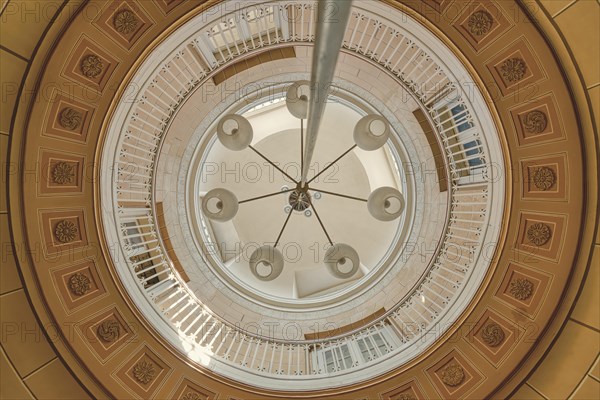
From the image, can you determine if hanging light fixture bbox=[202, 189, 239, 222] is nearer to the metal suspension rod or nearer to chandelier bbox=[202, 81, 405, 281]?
chandelier bbox=[202, 81, 405, 281]

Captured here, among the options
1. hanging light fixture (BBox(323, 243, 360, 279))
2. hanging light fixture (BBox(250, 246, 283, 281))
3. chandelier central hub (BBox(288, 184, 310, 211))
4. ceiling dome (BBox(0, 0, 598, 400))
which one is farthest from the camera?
chandelier central hub (BBox(288, 184, 310, 211))

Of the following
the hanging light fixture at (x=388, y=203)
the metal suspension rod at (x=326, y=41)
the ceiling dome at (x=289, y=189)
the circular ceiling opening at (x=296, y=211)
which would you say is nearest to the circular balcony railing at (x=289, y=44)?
the ceiling dome at (x=289, y=189)

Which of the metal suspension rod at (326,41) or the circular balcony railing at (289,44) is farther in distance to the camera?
the circular balcony railing at (289,44)

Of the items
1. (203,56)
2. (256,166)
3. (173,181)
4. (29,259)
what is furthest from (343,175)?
(29,259)

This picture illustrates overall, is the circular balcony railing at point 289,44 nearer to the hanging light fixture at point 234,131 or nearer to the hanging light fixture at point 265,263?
the hanging light fixture at point 234,131

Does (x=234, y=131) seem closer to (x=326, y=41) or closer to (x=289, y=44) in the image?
(x=289, y=44)

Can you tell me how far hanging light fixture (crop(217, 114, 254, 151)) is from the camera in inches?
192

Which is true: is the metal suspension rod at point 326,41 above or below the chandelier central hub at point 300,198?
above

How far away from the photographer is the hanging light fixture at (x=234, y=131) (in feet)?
16.0

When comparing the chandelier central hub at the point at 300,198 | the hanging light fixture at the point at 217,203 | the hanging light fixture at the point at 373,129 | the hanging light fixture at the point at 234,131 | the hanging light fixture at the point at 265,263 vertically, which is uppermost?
the hanging light fixture at the point at 373,129

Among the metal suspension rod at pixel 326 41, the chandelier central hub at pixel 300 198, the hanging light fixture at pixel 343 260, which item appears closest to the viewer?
the metal suspension rod at pixel 326 41

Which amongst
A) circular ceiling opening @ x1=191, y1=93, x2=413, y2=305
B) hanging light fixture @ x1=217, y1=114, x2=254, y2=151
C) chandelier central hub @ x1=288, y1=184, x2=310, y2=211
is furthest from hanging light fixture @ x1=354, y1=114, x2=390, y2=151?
circular ceiling opening @ x1=191, y1=93, x2=413, y2=305

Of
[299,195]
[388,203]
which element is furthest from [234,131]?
[388,203]

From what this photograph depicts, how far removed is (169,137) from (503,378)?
685cm
